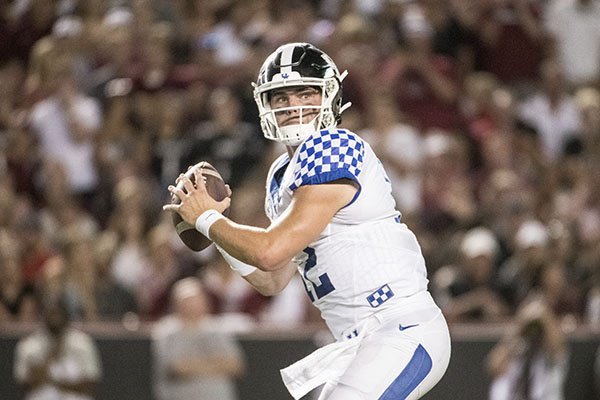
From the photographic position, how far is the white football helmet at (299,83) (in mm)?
4855

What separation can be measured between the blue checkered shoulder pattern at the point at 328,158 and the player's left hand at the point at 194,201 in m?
0.31

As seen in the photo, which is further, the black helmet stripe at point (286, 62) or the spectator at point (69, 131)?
the spectator at point (69, 131)

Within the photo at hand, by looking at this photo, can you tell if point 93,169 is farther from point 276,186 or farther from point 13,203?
point 276,186

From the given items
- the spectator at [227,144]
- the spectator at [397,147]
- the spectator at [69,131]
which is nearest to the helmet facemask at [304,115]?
the spectator at [397,147]

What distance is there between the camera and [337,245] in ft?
15.5

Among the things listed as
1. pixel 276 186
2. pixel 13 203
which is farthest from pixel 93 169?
pixel 276 186

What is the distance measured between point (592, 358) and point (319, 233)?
5.67 metres

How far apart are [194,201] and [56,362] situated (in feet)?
14.6

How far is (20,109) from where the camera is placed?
35.7 feet

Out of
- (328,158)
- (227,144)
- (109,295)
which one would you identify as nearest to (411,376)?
(328,158)

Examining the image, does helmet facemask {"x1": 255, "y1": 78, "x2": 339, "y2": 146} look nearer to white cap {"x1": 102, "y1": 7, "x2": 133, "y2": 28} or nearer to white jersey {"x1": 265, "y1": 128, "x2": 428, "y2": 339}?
white jersey {"x1": 265, "y1": 128, "x2": 428, "y2": 339}

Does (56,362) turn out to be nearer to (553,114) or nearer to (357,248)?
(357,248)

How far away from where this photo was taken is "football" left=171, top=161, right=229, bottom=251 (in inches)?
190

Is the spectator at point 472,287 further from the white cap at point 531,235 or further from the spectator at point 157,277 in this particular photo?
the spectator at point 157,277
